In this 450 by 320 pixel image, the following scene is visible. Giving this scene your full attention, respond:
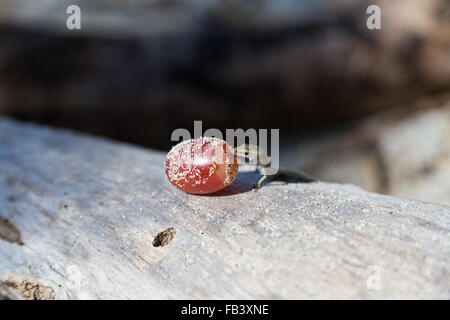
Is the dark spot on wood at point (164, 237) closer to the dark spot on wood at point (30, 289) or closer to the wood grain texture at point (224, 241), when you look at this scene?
the wood grain texture at point (224, 241)

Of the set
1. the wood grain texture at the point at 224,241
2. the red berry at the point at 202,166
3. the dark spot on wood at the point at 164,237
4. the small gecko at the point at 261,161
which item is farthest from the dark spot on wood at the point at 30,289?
the small gecko at the point at 261,161

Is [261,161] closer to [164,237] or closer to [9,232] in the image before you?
[164,237]

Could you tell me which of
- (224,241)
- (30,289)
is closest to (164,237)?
(224,241)

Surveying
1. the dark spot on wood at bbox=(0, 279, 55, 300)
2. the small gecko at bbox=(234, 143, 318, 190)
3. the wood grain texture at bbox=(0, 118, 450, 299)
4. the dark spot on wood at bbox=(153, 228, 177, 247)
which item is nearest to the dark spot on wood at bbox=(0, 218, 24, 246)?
the wood grain texture at bbox=(0, 118, 450, 299)

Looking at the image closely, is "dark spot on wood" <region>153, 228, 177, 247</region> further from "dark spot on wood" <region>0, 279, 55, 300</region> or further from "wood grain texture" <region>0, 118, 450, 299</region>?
"dark spot on wood" <region>0, 279, 55, 300</region>

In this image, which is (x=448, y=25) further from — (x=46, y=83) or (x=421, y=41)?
(x=46, y=83)

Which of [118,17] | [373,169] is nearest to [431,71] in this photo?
[373,169]
